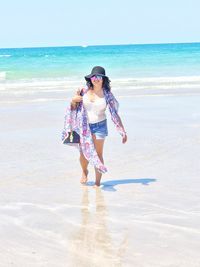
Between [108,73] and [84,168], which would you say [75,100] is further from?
[108,73]

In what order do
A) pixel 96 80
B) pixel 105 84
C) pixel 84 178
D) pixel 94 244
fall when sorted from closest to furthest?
pixel 94 244, pixel 96 80, pixel 105 84, pixel 84 178

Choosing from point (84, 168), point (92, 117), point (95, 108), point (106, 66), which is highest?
point (95, 108)

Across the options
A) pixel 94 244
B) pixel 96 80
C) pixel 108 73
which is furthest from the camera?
pixel 108 73

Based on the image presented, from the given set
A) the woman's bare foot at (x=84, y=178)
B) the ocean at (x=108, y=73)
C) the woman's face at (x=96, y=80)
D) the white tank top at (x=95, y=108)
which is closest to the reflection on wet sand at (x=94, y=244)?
the woman's bare foot at (x=84, y=178)

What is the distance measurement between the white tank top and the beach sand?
0.82m

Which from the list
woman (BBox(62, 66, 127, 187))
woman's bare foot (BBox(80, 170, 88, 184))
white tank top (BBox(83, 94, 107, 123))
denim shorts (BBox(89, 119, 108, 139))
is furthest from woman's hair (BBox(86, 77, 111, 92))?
woman's bare foot (BBox(80, 170, 88, 184))

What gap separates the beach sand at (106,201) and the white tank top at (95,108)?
2.68ft

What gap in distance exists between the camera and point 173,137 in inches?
415

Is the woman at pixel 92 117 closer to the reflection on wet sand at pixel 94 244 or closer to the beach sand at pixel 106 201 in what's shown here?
the beach sand at pixel 106 201

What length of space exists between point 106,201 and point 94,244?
5.15 ft

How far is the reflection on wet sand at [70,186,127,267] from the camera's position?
4.54 m

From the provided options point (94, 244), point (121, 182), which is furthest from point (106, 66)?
point (94, 244)

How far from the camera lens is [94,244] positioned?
4.93 m

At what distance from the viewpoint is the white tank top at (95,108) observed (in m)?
7.08
